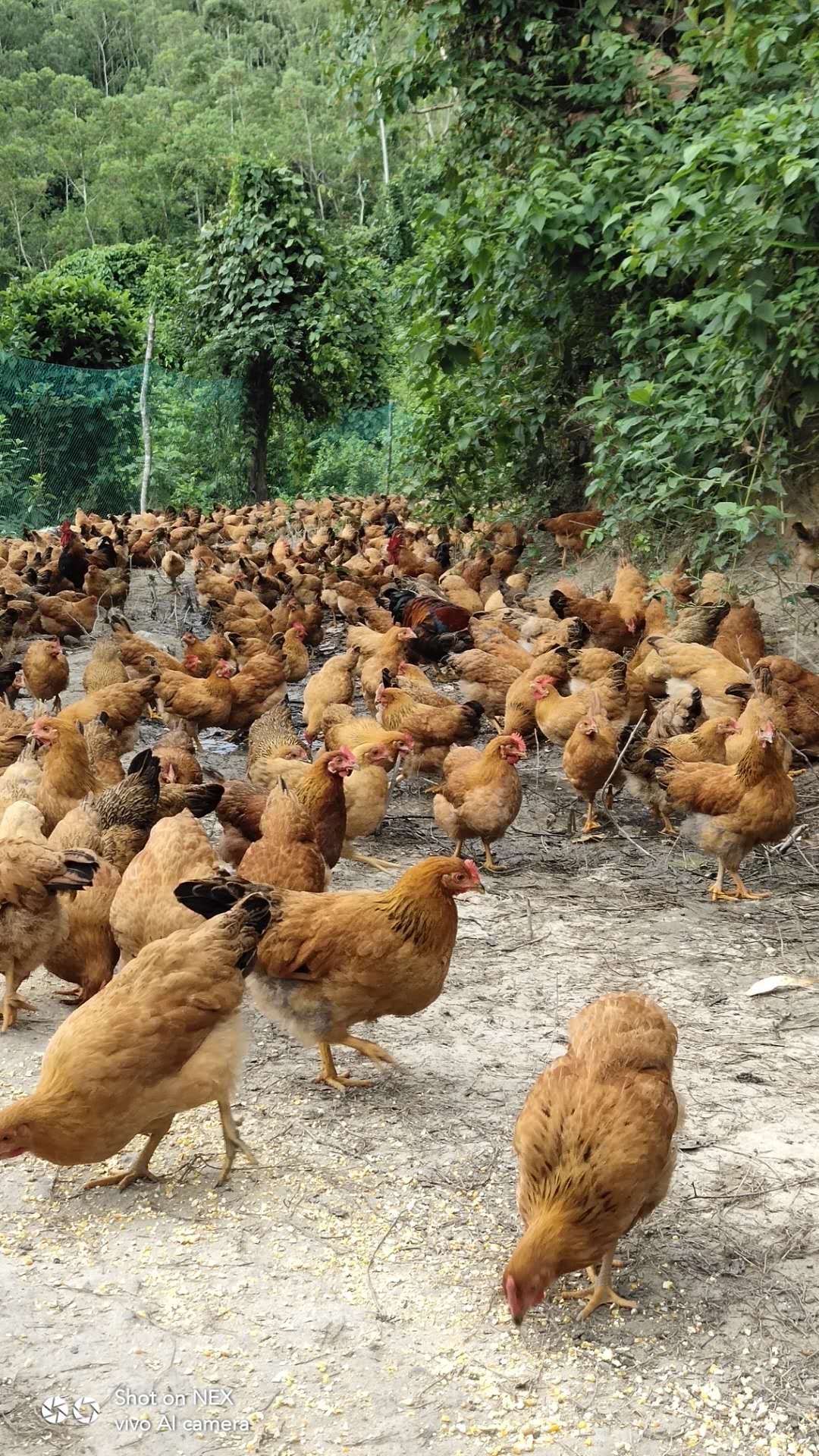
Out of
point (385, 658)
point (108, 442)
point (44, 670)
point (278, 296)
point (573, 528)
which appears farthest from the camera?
point (278, 296)

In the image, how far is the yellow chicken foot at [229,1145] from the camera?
371 centimetres

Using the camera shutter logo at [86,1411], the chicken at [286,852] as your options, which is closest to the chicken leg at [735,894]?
the chicken at [286,852]

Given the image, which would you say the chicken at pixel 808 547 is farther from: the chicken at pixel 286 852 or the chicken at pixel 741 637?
the chicken at pixel 286 852

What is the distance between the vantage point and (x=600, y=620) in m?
9.19

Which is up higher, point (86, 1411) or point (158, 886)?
point (158, 886)

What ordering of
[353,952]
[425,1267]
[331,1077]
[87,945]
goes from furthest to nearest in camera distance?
[87,945] → [331,1077] → [353,952] → [425,1267]

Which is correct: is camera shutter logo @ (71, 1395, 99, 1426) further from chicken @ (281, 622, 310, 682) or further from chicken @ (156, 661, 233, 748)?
chicken @ (281, 622, 310, 682)

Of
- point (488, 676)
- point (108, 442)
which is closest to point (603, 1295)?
point (488, 676)

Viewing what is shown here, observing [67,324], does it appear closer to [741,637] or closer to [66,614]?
[66,614]

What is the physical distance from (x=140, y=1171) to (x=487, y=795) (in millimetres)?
3228

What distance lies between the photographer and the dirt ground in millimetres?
2701

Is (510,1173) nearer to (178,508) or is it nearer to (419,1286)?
(419,1286)

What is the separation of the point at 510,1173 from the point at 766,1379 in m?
1.08

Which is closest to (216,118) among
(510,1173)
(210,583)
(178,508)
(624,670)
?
(178,508)
